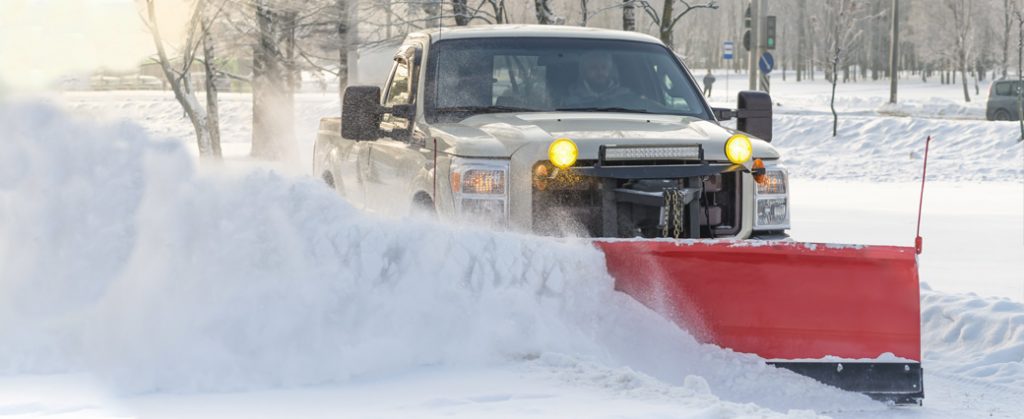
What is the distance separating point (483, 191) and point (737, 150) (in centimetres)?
113

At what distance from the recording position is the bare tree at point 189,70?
702 inches

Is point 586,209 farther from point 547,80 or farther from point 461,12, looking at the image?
point 461,12

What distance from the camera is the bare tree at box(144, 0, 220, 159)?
17.8m

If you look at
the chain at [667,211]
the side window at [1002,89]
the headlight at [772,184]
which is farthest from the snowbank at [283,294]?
the side window at [1002,89]

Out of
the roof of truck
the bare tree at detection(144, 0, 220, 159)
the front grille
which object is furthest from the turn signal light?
the bare tree at detection(144, 0, 220, 159)

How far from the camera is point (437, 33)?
686cm

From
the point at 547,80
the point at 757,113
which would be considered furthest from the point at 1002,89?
the point at 547,80

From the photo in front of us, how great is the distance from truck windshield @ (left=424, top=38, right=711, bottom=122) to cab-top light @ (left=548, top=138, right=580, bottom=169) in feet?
3.28

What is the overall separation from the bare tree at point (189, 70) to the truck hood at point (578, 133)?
1195 cm

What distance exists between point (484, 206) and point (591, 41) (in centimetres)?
160

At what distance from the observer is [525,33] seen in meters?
6.80

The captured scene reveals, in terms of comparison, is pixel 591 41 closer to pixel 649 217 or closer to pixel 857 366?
pixel 649 217

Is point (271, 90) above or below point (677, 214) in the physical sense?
above

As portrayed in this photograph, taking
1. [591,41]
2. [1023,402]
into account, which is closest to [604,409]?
[1023,402]
